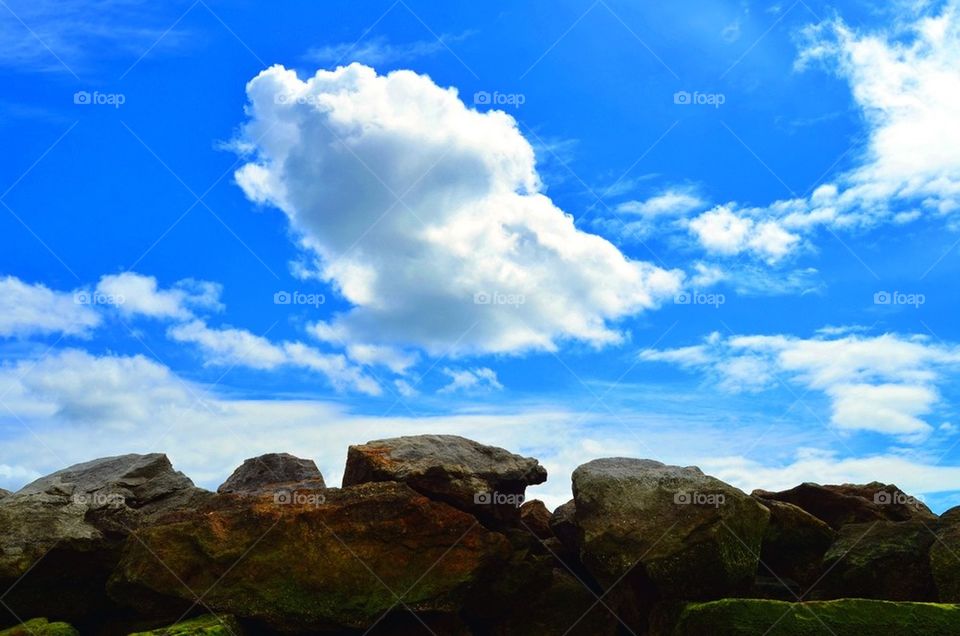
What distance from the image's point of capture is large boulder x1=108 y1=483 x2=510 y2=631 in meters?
15.8

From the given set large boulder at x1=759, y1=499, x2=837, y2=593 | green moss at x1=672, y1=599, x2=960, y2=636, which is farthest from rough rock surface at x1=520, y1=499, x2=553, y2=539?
green moss at x1=672, y1=599, x2=960, y2=636

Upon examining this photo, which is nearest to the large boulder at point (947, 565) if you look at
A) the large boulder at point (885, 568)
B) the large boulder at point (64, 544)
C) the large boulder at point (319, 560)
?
the large boulder at point (885, 568)

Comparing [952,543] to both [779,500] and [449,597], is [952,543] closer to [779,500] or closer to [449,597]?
[779,500]

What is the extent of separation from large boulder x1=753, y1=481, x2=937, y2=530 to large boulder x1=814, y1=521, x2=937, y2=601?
7.40 feet

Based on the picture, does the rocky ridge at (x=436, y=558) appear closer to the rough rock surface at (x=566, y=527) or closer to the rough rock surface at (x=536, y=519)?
the rough rock surface at (x=566, y=527)

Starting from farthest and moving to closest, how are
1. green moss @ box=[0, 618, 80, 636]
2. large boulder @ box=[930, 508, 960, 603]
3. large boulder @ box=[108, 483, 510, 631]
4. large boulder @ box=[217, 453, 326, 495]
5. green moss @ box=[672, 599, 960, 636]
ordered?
large boulder @ box=[217, 453, 326, 495] → large boulder @ box=[930, 508, 960, 603] → large boulder @ box=[108, 483, 510, 631] → green moss @ box=[0, 618, 80, 636] → green moss @ box=[672, 599, 960, 636]

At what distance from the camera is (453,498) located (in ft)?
54.6

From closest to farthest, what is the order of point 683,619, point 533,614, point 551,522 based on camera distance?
point 683,619, point 533,614, point 551,522

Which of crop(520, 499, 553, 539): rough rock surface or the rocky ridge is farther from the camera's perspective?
crop(520, 499, 553, 539): rough rock surface

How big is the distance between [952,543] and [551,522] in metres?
7.92

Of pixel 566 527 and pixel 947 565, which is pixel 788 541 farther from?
pixel 566 527


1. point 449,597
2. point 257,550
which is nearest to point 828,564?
point 449,597

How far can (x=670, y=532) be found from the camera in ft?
52.4

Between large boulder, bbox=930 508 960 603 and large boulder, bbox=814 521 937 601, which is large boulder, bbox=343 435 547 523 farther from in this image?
large boulder, bbox=930 508 960 603
